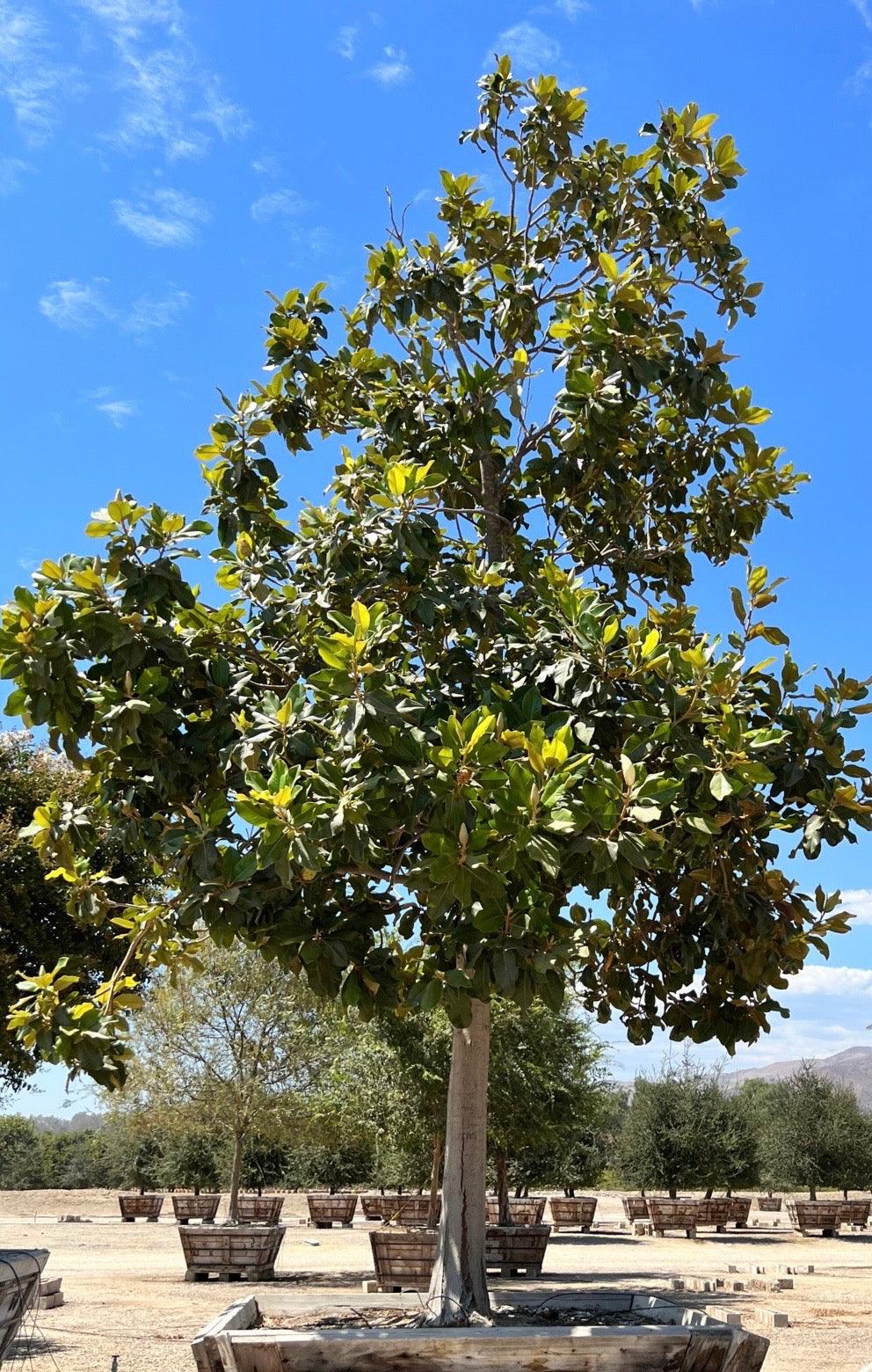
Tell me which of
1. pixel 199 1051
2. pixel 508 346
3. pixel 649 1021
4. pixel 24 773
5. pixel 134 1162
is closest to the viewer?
pixel 649 1021

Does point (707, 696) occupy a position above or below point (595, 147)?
below

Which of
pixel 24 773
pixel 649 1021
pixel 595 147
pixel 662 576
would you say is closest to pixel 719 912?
pixel 649 1021

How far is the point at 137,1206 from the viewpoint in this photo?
1475 inches

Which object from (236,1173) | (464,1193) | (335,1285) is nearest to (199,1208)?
(236,1173)

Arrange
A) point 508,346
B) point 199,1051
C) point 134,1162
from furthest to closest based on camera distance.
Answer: point 134,1162 < point 199,1051 < point 508,346

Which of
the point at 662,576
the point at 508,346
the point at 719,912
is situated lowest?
the point at 719,912

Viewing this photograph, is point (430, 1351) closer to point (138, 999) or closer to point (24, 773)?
point (138, 999)

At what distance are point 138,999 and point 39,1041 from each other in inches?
22.9

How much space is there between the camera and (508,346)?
31.2 feet

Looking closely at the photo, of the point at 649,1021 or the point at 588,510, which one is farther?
the point at 588,510

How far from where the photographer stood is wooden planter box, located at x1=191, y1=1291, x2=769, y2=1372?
6359 millimetres

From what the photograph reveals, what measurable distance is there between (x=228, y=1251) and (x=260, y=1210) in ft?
33.8

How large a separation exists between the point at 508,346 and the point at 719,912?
4.66m

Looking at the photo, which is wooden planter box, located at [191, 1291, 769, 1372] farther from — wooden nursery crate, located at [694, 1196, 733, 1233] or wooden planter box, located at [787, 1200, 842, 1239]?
wooden planter box, located at [787, 1200, 842, 1239]
